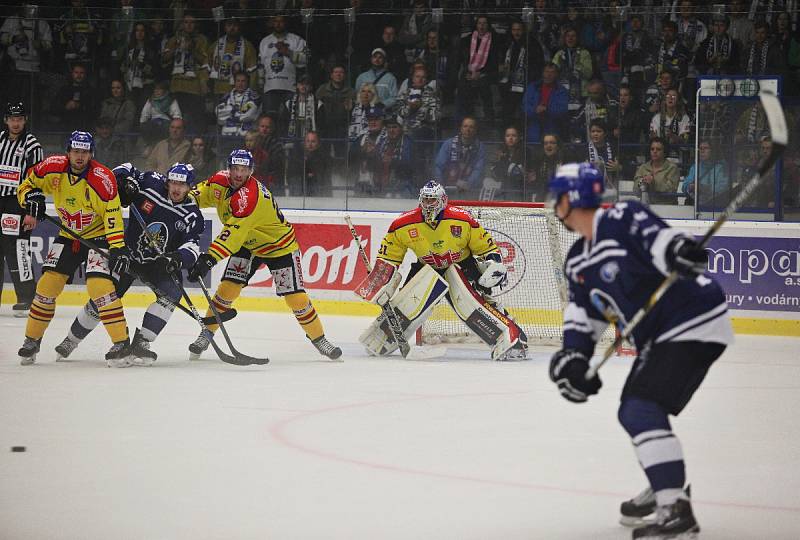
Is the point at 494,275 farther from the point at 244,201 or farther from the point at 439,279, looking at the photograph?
the point at 244,201

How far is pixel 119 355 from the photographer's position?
21.9 ft

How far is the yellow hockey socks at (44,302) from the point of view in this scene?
6.62m

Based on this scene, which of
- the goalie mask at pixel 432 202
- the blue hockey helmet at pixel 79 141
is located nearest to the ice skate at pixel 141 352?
the blue hockey helmet at pixel 79 141

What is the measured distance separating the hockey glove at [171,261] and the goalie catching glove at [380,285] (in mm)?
1158

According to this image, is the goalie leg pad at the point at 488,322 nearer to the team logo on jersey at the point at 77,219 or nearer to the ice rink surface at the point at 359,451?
the ice rink surface at the point at 359,451

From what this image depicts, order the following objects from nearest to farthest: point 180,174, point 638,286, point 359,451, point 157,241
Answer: point 638,286, point 359,451, point 180,174, point 157,241

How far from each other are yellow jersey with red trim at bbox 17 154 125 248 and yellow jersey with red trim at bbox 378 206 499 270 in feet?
5.61


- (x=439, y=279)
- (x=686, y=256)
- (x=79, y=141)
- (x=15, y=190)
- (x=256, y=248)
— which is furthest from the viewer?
(x=15, y=190)

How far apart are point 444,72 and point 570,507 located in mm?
5788

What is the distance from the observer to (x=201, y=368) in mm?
6805

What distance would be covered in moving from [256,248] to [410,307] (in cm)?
101

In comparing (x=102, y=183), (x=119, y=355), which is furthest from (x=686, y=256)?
(x=119, y=355)

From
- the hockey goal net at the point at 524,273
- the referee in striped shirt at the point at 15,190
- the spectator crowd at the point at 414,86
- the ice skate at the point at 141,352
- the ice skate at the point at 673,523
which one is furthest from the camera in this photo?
the spectator crowd at the point at 414,86

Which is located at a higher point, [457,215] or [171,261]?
[457,215]
